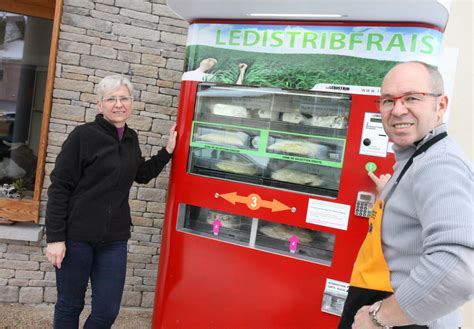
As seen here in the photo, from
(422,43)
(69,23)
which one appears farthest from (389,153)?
(69,23)

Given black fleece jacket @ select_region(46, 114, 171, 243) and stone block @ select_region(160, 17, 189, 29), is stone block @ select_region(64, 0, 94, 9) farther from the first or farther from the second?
black fleece jacket @ select_region(46, 114, 171, 243)

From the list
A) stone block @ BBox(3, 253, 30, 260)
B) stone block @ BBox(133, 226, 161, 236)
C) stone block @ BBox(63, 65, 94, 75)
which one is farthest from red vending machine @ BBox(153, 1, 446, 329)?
stone block @ BBox(3, 253, 30, 260)

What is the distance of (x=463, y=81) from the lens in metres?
3.57

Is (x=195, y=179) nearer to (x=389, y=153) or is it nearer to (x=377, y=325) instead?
(x=389, y=153)

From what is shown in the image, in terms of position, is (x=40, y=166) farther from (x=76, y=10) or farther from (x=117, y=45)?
(x=76, y=10)

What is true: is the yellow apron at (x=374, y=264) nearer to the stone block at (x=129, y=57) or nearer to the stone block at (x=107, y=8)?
the stone block at (x=129, y=57)

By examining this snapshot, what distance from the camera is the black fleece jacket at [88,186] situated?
2.37 m

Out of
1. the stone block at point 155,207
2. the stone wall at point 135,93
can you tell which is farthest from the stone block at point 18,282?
the stone block at point 155,207

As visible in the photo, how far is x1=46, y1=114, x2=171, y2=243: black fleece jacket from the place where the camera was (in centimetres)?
237

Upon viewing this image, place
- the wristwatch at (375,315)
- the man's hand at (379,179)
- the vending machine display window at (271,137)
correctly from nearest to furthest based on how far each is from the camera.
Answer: the wristwatch at (375,315) → the man's hand at (379,179) → the vending machine display window at (271,137)

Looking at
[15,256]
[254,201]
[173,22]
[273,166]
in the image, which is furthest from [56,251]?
[173,22]

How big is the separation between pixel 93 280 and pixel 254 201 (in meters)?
1.10

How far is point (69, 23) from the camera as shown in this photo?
3.56 meters

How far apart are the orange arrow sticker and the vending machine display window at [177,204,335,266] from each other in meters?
0.14
